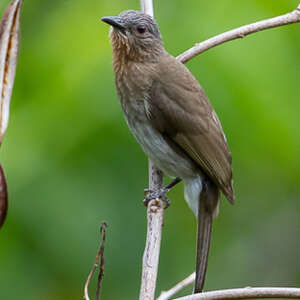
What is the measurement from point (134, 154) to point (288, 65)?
30.1 inches

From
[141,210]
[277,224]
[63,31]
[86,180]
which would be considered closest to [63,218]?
[86,180]

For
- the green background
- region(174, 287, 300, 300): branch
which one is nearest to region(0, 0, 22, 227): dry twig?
region(174, 287, 300, 300): branch

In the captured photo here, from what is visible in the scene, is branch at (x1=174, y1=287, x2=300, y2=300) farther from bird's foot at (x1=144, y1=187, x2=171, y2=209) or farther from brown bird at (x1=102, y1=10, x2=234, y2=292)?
brown bird at (x1=102, y1=10, x2=234, y2=292)

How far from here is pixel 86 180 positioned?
2648mm

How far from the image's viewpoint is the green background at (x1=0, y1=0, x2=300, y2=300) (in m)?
2.59

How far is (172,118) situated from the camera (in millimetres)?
3141

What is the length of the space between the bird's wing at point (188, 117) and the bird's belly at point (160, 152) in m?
0.05

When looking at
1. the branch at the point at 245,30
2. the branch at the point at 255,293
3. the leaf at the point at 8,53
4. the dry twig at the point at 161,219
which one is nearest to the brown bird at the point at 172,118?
the dry twig at the point at 161,219

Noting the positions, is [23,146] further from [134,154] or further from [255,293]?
[255,293]

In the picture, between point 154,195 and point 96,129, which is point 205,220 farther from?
point 96,129

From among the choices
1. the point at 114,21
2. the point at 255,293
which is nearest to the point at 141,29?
the point at 114,21

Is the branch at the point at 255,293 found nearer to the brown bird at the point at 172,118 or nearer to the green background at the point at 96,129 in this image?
the green background at the point at 96,129

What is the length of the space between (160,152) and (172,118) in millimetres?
182

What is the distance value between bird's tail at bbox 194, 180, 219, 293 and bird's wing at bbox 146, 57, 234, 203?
0.11m
